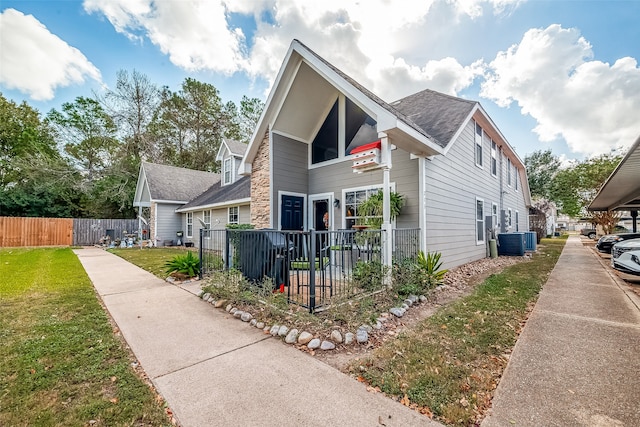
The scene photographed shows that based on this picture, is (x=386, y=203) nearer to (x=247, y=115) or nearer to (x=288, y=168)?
(x=288, y=168)

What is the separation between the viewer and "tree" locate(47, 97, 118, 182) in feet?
75.1

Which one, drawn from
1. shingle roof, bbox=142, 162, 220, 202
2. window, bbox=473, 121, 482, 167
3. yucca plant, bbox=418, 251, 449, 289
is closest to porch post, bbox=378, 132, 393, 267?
yucca plant, bbox=418, 251, 449, 289

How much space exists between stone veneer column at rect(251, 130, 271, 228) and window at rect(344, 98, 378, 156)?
7.81ft

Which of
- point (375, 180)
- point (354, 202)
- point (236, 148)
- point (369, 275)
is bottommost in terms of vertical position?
point (369, 275)

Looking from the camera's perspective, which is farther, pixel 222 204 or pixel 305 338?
pixel 222 204

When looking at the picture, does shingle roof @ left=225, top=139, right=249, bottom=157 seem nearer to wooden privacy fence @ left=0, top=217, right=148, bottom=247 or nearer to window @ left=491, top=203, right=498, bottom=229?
wooden privacy fence @ left=0, top=217, right=148, bottom=247

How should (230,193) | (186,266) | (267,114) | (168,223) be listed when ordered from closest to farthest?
(186,266) < (267,114) < (230,193) < (168,223)

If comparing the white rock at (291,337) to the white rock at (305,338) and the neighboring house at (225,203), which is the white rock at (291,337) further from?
the neighboring house at (225,203)

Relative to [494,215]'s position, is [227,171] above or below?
above

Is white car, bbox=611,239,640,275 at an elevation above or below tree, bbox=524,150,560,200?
below

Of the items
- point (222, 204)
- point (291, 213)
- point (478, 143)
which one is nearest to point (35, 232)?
point (222, 204)

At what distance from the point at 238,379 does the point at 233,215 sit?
456 inches

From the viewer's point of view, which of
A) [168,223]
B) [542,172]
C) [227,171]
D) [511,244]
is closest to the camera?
[511,244]

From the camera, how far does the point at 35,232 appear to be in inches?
658
